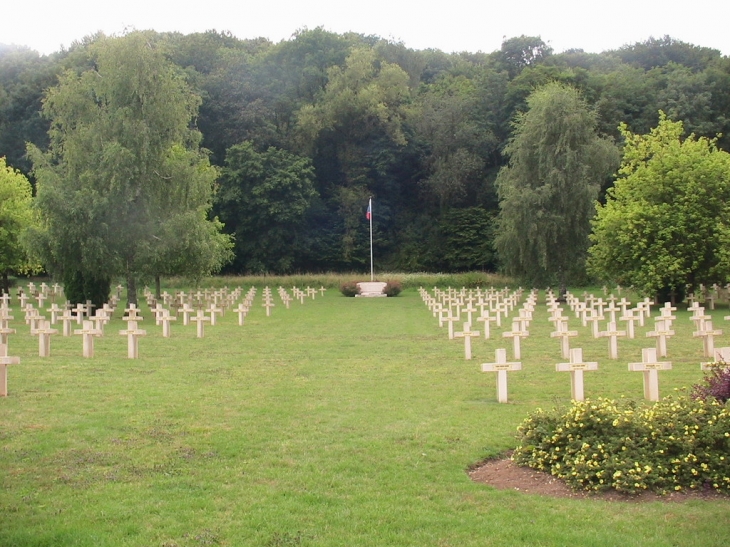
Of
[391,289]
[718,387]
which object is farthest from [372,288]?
[718,387]

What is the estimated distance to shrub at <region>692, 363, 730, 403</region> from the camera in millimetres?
7750

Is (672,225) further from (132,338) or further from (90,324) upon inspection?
(90,324)

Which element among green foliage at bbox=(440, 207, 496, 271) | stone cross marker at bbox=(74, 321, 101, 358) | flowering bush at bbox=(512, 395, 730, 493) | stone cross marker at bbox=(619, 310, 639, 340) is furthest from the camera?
green foliage at bbox=(440, 207, 496, 271)

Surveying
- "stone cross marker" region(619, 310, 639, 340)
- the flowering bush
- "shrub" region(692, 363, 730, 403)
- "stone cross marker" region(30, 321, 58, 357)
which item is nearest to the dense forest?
"stone cross marker" region(619, 310, 639, 340)

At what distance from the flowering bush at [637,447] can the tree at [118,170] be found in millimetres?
22396

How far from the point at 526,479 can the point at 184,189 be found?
2407 centimetres

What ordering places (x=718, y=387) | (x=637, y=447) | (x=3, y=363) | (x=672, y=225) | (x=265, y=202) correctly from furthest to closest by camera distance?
1. (x=265, y=202)
2. (x=672, y=225)
3. (x=3, y=363)
4. (x=718, y=387)
5. (x=637, y=447)

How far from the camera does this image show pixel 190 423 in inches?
370

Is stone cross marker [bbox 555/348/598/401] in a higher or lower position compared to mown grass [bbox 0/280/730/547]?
higher

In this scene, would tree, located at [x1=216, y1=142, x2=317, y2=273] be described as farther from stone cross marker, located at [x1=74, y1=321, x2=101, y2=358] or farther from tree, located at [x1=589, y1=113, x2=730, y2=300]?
stone cross marker, located at [x1=74, y1=321, x2=101, y2=358]

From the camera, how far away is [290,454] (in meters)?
7.91

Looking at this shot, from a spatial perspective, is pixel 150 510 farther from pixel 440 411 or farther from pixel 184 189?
pixel 184 189

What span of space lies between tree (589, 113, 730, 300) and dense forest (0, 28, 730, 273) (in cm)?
2425

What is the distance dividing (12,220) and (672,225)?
29.4 meters
